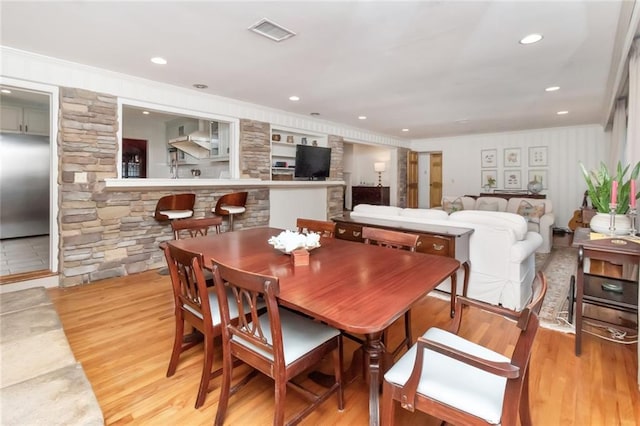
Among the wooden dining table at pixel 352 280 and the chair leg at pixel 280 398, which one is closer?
the wooden dining table at pixel 352 280

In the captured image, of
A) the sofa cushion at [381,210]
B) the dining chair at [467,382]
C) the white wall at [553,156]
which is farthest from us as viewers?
the white wall at [553,156]

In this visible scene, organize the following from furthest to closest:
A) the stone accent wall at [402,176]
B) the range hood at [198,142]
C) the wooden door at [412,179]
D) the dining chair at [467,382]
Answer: the wooden door at [412,179] → the stone accent wall at [402,176] → the range hood at [198,142] → the dining chair at [467,382]

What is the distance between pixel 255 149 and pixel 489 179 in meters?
6.45

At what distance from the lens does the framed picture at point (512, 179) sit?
822 cm

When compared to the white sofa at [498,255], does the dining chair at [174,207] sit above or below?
above

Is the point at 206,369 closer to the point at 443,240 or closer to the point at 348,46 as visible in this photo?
the point at 443,240

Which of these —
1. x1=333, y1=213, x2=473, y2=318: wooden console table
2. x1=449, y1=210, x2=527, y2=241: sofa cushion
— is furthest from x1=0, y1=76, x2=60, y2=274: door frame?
x1=449, y1=210, x2=527, y2=241: sofa cushion

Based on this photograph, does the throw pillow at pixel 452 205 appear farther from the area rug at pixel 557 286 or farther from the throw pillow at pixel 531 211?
the area rug at pixel 557 286

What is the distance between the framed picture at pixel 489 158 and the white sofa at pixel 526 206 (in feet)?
6.49

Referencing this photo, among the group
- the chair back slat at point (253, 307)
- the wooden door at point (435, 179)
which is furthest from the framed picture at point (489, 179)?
the chair back slat at point (253, 307)

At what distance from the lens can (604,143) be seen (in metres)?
7.04

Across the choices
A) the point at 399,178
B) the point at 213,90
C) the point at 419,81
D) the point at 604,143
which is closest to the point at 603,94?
the point at 419,81

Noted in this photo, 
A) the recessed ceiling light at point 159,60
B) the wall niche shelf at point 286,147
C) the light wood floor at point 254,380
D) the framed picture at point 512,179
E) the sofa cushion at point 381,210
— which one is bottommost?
the light wood floor at point 254,380

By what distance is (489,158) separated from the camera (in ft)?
28.3
